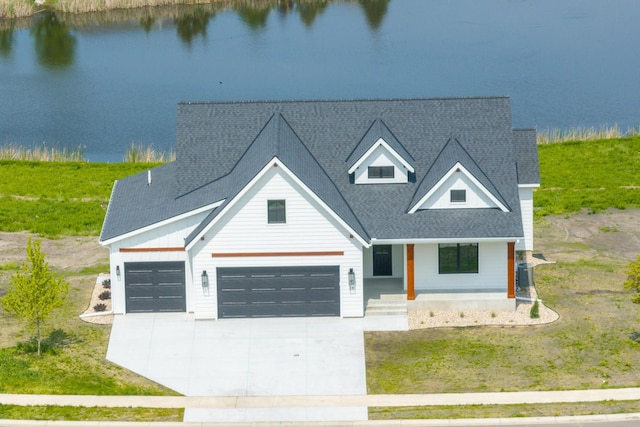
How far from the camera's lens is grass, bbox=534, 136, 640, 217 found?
60.1 metres

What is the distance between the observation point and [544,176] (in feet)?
214

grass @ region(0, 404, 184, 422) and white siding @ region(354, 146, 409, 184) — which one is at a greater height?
white siding @ region(354, 146, 409, 184)

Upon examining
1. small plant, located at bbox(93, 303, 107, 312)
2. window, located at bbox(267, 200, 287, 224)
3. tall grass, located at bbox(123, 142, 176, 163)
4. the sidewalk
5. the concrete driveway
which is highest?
tall grass, located at bbox(123, 142, 176, 163)

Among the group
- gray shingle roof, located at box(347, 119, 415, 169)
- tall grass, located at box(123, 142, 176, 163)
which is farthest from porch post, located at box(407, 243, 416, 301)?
tall grass, located at box(123, 142, 176, 163)

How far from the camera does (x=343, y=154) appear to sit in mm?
48781

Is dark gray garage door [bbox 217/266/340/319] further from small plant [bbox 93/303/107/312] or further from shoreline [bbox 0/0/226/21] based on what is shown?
shoreline [bbox 0/0/226/21]

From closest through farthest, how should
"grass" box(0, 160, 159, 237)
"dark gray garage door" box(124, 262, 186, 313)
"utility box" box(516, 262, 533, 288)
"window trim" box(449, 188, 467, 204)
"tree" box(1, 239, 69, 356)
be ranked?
"tree" box(1, 239, 69, 356) < "dark gray garage door" box(124, 262, 186, 313) < "window trim" box(449, 188, 467, 204) < "utility box" box(516, 262, 533, 288) < "grass" box(0, 160, 159, 237)

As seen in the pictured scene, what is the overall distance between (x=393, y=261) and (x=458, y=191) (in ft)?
13.5

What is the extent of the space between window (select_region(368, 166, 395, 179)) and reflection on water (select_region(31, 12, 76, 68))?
5512 cm

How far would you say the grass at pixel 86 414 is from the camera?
37.8 m

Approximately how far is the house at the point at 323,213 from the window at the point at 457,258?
0.13ft

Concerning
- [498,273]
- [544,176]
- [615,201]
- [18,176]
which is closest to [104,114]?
[18,176]

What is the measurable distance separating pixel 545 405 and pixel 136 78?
6050 centimetres

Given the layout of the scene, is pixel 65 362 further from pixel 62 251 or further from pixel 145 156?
pixel 145 156
